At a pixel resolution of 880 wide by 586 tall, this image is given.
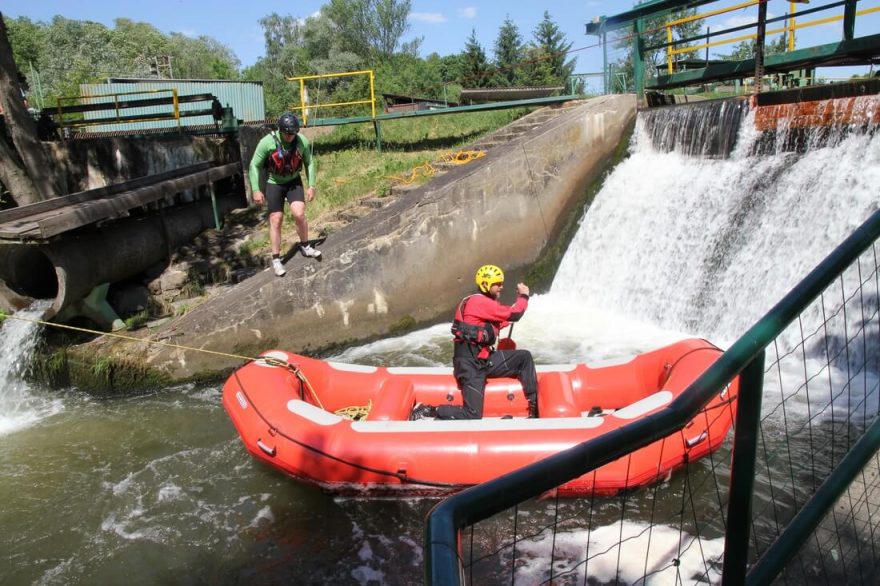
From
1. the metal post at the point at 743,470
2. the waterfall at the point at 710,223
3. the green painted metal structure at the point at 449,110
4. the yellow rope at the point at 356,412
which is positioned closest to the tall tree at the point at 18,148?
the yellow rope at the point at 356,412

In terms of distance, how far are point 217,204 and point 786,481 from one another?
1054 cm

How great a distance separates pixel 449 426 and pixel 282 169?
421 cm

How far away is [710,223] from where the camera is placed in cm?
855

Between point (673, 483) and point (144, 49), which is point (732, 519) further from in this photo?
point (144, 49)

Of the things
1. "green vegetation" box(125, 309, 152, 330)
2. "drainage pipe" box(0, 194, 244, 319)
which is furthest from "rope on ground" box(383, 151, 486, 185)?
"green vegetation" box(125, 309, 152, 330)

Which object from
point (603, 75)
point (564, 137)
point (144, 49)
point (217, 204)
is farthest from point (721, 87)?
point (144, 49)

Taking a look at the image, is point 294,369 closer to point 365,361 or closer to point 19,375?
point 365,361

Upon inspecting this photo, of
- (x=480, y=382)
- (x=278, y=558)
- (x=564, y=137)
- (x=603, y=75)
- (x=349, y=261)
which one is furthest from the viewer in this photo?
(x=603, y=75)

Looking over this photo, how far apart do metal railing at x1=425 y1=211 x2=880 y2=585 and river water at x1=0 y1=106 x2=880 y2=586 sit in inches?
34.8

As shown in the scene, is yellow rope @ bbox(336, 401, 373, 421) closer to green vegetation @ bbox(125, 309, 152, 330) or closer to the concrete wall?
green vegetation @ bbox(125, 309, 152, 330)

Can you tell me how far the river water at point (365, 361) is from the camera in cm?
462

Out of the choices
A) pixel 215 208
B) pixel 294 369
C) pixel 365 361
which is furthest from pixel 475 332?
pixel 215 208

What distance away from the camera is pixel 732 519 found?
1536 mm

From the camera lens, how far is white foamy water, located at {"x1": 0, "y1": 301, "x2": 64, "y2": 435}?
7125 mm
